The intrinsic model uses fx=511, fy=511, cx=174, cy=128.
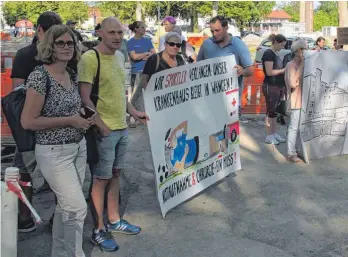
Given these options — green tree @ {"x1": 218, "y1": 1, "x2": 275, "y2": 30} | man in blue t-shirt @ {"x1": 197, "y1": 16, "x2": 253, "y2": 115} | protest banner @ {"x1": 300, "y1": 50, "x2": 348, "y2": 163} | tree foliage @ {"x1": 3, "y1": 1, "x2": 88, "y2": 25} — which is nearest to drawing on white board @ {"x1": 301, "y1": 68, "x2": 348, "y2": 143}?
protest banner @ {"x1": 300, "y1": 50, "x2": 348, "y2": 163}

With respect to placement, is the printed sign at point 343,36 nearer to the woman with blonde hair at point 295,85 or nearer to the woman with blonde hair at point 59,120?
the woman with blonde hair at point 295,85

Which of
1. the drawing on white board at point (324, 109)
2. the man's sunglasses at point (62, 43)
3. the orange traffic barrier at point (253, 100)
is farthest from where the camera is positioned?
the orange traffic barrier at point (253, 100)

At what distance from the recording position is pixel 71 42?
3445 mm

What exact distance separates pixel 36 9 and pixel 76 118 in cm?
5234

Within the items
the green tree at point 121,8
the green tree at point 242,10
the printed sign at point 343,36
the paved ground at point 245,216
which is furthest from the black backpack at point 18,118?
the green tree at point 242,10

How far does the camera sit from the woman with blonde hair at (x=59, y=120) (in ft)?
10.8

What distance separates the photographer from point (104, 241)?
166 inches

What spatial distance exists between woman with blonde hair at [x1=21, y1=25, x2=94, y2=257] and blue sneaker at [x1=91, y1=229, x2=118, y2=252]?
26.9 inches

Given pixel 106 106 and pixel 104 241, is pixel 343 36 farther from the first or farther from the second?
pixel 104 241

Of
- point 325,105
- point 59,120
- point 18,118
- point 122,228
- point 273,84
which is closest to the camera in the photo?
point 59,120

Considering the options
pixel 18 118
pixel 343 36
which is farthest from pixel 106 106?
pixel 343 36

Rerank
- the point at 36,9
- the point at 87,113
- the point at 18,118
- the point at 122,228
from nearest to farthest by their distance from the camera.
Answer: the point at 87,113
the point at 18,118
the point at 122,228
the point at 36,9

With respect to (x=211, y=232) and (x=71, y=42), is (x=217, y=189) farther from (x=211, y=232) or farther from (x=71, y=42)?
(x=71, y=42)

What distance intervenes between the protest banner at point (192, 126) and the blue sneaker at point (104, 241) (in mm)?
653
